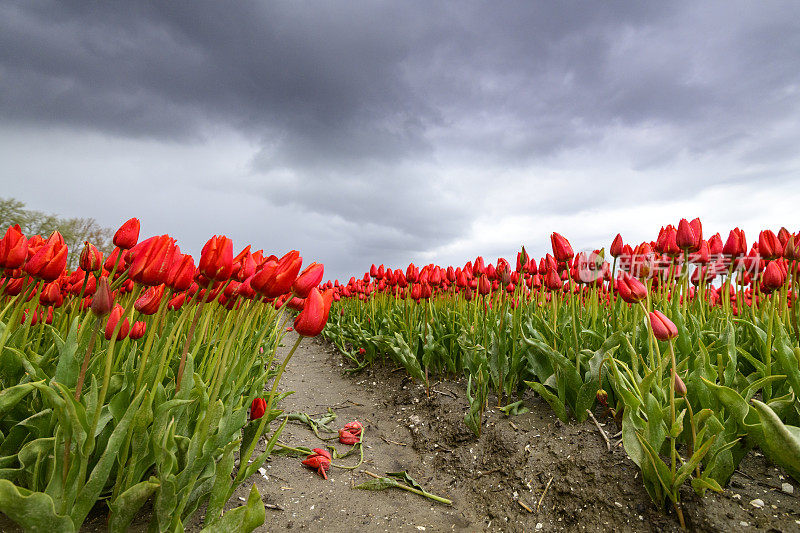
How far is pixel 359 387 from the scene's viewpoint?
19.9 ft

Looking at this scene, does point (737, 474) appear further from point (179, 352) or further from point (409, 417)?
point (179, 352)

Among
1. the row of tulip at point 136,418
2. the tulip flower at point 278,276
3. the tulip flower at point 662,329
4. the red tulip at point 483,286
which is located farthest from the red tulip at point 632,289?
the red tulip at point 483,286

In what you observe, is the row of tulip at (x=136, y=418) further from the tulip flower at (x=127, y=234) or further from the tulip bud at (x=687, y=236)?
the tulip bud at (x=687, y=236)

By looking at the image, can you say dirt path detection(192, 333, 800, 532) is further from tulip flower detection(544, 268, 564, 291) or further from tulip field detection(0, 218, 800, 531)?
tulip flower detection(544, 268, 564, 291)

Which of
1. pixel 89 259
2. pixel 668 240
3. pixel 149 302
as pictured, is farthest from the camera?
pixel 668 240

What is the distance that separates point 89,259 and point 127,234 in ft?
1.88

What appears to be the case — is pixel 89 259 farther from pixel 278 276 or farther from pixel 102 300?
pixel 278 276

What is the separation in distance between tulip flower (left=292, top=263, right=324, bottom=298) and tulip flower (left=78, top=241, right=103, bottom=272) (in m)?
1.57

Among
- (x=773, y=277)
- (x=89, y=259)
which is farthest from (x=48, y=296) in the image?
(x=773, y=277)

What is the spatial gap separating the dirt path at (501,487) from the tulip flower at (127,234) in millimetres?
1424

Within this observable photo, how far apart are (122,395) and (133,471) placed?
0.34 metres

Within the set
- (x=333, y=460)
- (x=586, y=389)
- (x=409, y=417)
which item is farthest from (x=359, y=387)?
(x=586, y=389)

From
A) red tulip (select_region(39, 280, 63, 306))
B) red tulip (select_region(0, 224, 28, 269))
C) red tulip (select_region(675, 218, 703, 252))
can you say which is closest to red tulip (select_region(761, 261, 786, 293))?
red tulip (select_region(675, 218, 703, 252))

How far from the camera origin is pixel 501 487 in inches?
116
